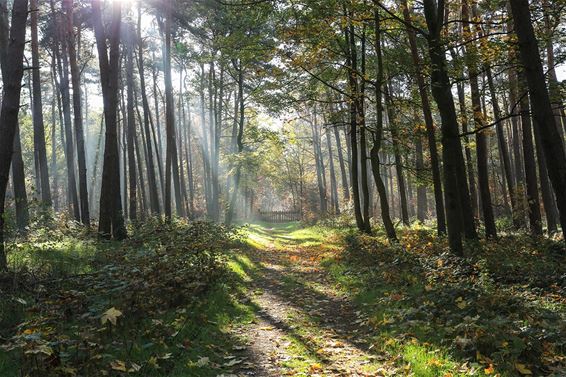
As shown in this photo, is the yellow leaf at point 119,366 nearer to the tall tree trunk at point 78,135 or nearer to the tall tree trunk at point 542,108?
the tall tree trunk at point 542,108

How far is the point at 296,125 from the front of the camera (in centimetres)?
5356

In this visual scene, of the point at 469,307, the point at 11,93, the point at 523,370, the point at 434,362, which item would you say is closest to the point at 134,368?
the point at 434,362

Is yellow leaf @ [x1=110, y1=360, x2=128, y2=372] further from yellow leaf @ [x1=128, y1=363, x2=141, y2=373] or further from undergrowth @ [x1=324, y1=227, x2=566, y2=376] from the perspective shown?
undergrowth @ [x1=324, y1=227, x2=566, y2=376]

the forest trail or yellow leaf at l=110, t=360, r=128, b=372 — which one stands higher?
yellow leaf at l=110, t=360, r=128, b=372

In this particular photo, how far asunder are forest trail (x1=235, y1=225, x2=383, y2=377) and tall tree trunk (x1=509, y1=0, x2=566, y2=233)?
362cm

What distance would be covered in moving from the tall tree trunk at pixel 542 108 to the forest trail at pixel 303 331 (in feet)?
11.9

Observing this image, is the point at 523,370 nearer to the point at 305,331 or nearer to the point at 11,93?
the point at 305,331

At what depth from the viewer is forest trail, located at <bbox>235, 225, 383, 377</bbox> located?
503 centimetres

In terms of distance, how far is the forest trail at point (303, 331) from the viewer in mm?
5031

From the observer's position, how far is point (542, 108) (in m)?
6.59

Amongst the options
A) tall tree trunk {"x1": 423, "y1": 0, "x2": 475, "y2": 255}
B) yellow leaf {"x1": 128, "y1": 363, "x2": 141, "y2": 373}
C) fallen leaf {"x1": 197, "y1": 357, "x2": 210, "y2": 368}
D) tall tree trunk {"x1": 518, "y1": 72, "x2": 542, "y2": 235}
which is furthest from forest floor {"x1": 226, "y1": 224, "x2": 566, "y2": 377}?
tall tree trunk {"x1": 518, "y1": 72, "x2": 542, "y2": 235}

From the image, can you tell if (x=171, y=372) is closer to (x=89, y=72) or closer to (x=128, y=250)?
(x=128, y=250)

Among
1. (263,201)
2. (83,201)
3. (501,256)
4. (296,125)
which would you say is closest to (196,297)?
(501,256)

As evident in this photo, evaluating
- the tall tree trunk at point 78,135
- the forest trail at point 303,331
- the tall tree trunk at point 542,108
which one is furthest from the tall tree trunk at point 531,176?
the tall tree trunk at point 78,135
